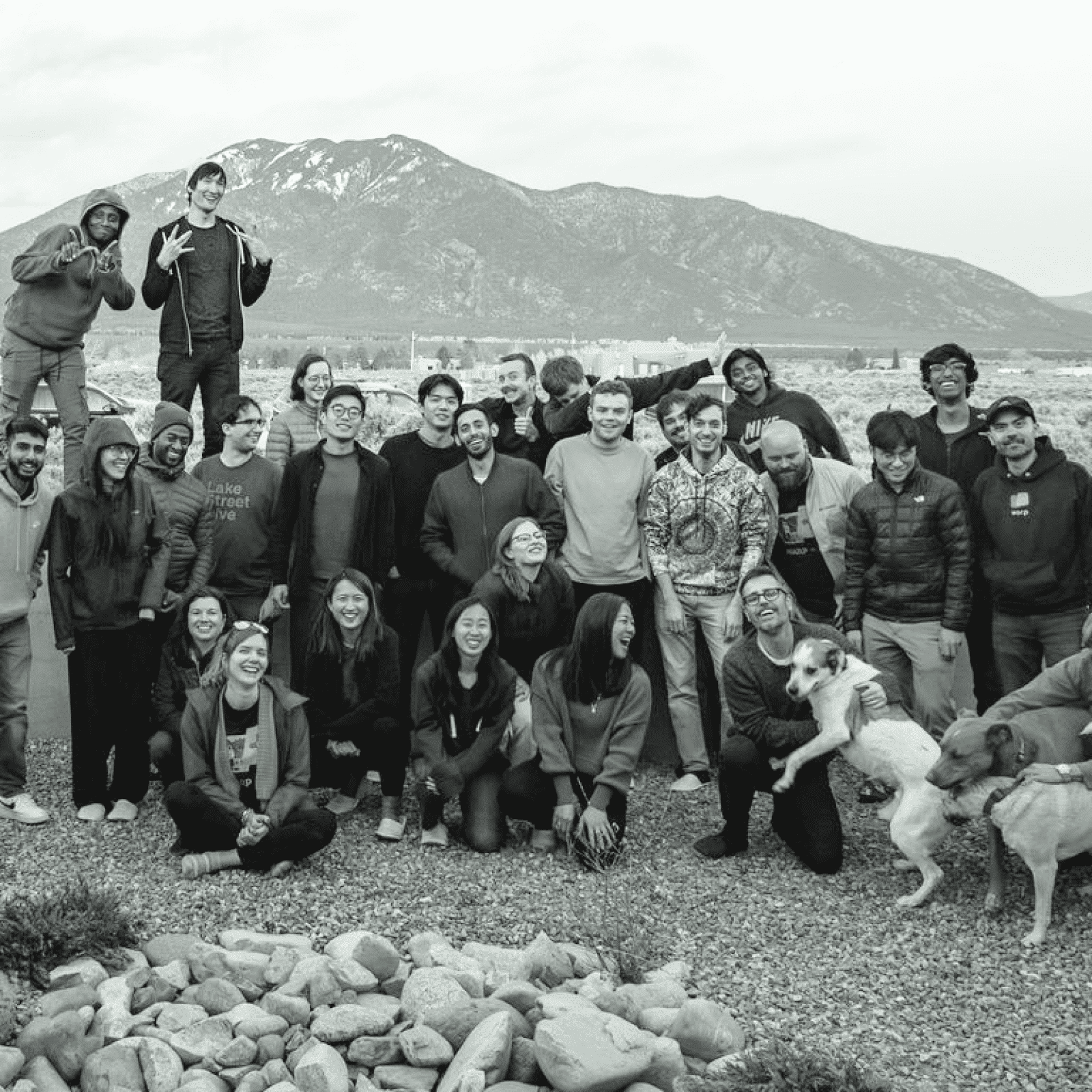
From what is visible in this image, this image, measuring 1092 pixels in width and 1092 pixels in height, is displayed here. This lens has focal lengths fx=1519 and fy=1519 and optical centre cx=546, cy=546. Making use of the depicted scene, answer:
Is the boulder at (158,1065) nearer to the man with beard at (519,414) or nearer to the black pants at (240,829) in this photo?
the black pants at (240,829)

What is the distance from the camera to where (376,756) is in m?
7.47

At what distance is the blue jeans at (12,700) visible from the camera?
7.54 metres

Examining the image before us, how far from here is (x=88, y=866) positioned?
6.81m

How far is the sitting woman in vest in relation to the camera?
7363 millimetres

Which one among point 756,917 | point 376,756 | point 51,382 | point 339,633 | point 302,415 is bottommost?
point 756,917

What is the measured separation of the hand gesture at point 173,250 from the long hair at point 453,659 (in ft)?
11.3

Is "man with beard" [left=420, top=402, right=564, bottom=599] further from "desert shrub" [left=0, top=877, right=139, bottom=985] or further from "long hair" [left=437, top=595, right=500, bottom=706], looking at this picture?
"desert shrub" [left=0, top=877, right=139, bottom=985]

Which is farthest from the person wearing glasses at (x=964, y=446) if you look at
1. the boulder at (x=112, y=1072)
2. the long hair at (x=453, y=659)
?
the boulder at (x=112, y=1072)

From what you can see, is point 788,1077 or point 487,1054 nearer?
point 788,1077

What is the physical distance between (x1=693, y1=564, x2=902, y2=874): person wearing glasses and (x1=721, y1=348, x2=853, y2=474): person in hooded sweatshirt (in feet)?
5.66

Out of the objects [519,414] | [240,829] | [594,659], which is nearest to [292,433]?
[519,414]

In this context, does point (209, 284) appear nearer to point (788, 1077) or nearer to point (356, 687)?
point (356, 687)

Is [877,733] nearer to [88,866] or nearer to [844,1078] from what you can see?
[844,1078]

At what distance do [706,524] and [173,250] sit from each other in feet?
12.4
